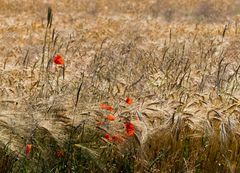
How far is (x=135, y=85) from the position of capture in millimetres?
4230

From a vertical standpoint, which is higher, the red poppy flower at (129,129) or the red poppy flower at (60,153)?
the red poppy flower at (129,129)

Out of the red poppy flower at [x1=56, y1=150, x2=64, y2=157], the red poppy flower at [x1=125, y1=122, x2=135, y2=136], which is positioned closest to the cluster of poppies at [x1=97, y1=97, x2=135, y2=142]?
the red poppy flower at [x1=125, y1=122, x2=135, y2=136]

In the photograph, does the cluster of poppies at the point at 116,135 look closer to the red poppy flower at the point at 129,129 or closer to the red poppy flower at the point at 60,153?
the red poppy flower at the point at 129,129

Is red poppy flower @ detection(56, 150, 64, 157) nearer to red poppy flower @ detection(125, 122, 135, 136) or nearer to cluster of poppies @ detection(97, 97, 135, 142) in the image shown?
cluster of poppies @ detection(97, 97, 135, 142)

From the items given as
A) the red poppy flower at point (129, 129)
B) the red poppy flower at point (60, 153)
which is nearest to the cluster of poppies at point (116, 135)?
the red poppy flower at point (129, 129)

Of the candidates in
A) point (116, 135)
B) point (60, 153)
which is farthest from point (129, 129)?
point (60, 153)

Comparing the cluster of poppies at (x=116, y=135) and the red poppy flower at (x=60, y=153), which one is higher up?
the cluster of poppies at (x=116, y=135)

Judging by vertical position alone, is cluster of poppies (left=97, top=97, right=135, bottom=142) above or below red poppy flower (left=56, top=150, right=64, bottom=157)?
above

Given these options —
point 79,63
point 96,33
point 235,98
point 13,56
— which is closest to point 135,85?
point 235,98

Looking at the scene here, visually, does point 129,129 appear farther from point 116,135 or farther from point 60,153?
point 60,153

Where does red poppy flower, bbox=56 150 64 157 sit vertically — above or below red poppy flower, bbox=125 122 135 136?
below

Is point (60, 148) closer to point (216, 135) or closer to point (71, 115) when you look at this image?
point (71, 115)

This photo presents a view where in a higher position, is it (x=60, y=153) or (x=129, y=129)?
(x=129, y=129)

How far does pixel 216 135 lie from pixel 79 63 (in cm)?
322
